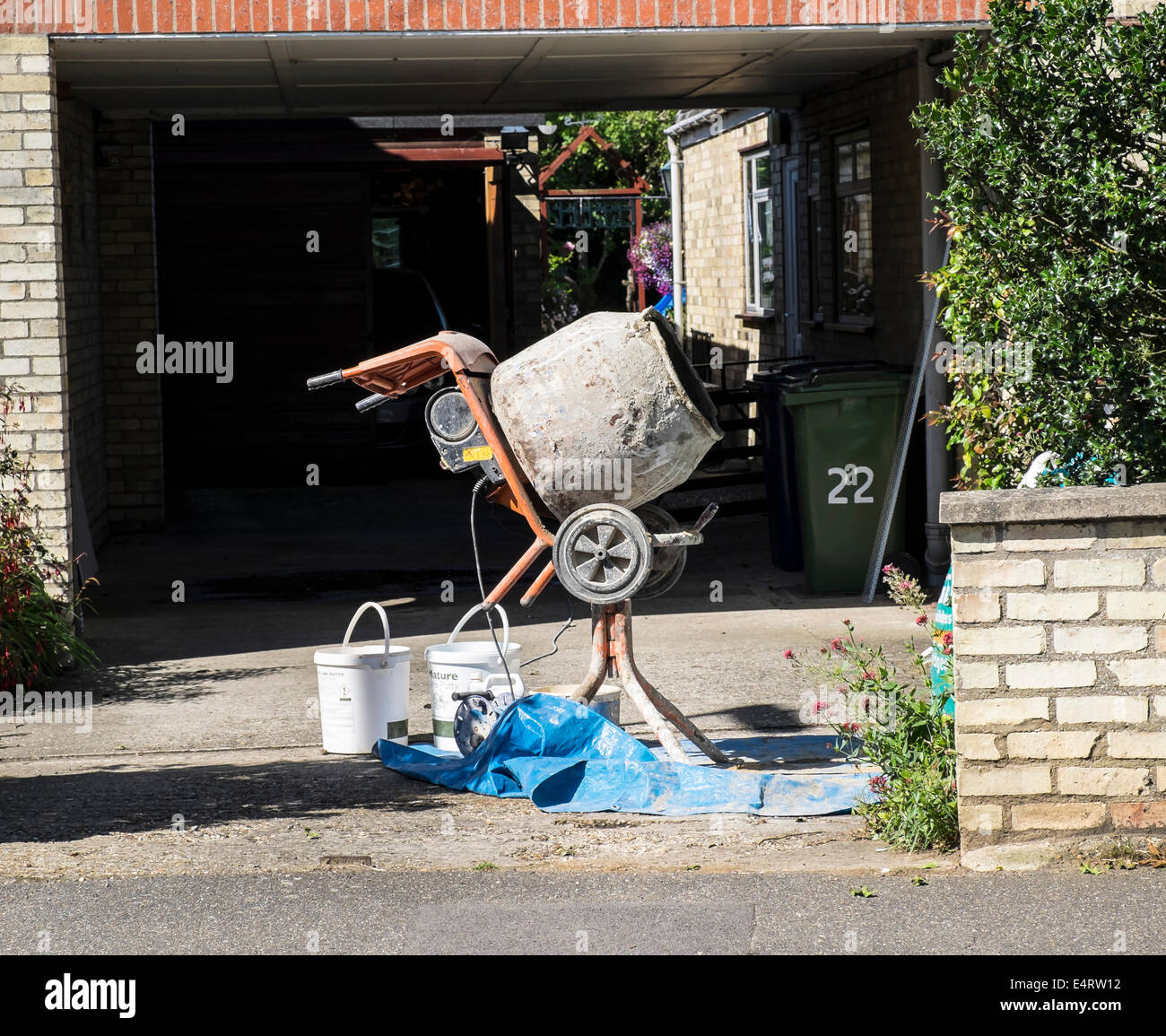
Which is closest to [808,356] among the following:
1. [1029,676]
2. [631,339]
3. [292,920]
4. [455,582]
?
[455,582]

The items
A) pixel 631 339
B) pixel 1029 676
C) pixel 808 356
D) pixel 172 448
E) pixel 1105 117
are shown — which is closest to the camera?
pixel 1029 676

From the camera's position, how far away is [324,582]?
10.7 metres

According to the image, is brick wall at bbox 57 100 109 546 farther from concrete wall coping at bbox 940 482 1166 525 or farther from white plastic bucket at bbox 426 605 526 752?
concrete wall coping at bbox 940 482 1166 525

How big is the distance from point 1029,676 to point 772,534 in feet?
19.0

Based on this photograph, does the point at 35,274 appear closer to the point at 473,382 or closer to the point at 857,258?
the point at 473,382

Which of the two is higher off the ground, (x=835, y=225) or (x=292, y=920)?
(x=835, y=225)

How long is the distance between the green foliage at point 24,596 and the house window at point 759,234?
8767 mm

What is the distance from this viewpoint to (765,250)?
626 inches

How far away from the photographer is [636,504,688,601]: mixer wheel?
20.9 feet

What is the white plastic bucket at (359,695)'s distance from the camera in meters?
6.55

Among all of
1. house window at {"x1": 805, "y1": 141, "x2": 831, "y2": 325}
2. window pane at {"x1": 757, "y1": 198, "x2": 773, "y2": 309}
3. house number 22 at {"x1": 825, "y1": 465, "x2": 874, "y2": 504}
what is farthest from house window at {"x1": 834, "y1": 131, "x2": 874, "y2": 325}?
window pane at {"x1": 757, "y1": 198, "x2": 773, "y2": 309}

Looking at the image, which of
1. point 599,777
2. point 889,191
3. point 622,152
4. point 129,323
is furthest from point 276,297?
point 622,152

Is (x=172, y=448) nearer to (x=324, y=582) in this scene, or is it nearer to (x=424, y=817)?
(x=324, y=582)

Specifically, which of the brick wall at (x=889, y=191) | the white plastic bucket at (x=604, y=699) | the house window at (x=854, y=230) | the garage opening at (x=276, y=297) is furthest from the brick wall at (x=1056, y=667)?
the garage opening at (x=276, y=297)
